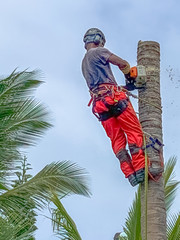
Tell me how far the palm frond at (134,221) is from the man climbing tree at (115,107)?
212 millimetres

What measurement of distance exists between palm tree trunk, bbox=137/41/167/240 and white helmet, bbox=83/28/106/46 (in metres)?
0.42

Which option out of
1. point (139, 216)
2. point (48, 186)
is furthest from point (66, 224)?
point (48, 186)

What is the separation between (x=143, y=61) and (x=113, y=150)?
0.91m

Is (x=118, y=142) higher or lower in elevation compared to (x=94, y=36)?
lower

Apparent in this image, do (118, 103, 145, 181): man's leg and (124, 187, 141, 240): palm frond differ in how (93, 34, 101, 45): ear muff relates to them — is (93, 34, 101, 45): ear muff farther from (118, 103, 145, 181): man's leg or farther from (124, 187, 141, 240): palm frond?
(124, 187, 141, 240): palm frond

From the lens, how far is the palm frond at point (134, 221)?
19.3 feet

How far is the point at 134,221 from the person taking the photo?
20.4 feet

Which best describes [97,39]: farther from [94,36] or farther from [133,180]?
[133,180]

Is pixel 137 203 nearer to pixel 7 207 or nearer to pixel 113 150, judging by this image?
pixel 113 150

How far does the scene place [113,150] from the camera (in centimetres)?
629

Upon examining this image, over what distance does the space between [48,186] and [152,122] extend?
134 inches

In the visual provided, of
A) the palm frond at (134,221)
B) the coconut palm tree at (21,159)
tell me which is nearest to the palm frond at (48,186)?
the coconut palm tree at (21,159)

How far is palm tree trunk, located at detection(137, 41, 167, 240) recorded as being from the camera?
5656 millimetres

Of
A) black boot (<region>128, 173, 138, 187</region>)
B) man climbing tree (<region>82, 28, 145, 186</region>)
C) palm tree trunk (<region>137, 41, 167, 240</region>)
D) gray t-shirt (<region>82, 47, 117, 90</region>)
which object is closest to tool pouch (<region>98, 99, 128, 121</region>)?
man climbing tree (<region>82, 28, 145, 186</region>)
